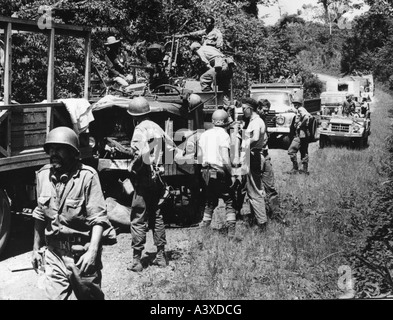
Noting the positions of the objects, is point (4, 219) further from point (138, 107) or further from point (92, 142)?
point (138, 107)

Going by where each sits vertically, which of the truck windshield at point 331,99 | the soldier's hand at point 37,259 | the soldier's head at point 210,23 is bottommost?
the soldier's hand at point 37,259

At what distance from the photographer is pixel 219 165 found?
23.8 feet

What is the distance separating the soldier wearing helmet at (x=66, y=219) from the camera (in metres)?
3.88

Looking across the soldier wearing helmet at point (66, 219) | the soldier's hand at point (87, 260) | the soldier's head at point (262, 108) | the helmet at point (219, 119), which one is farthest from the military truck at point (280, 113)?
the soldier's hand at point (87, 260)

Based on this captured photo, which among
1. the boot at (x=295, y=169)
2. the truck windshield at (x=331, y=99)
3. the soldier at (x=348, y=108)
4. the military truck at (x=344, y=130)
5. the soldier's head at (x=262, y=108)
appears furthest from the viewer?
the truck windshield at (x=331, y=99)

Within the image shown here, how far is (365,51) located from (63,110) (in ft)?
119

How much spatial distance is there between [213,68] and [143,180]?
18.4 feet

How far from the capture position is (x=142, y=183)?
6133mm

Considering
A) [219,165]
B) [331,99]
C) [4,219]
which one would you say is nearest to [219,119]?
[219,165]

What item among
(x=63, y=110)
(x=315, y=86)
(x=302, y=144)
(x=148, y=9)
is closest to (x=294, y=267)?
(x=63, y=110)

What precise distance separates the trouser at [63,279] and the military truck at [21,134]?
9.56 feet

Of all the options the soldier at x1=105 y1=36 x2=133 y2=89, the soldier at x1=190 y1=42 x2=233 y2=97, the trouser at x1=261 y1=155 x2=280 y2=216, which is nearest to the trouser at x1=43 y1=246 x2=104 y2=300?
the trouser at x1=261 y1=155 x2=280 y2=216

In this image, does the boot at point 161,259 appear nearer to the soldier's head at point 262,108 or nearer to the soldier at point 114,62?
the soldier at point 114,62

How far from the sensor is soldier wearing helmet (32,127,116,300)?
3.88 meters
